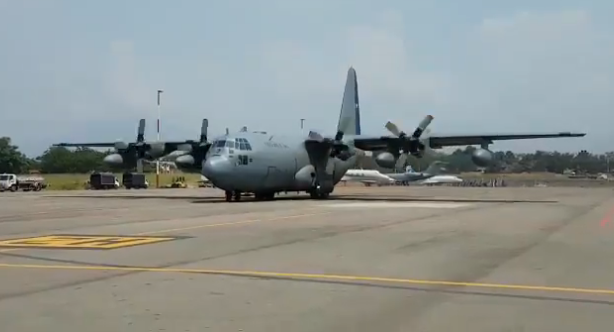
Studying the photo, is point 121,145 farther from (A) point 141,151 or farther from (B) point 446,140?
(B) point 446,140

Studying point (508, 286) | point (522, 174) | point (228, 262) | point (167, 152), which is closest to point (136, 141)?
point (167, 152)

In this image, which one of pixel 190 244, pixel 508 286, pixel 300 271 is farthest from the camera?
pixel 190 244

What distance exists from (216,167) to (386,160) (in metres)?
11.0

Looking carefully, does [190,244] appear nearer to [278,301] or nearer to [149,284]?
[149,284]

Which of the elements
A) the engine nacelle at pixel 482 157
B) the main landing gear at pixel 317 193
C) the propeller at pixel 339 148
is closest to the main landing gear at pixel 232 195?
the main landing gear at pixel 317 193

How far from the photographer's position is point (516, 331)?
5.91m

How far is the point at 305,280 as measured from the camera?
8664 millimetres

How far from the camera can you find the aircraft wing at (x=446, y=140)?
122 ft


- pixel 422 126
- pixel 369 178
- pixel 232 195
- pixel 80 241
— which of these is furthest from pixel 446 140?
pixel 369 178

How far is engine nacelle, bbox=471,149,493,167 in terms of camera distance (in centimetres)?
3681

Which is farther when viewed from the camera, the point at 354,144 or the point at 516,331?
the point at 354,144

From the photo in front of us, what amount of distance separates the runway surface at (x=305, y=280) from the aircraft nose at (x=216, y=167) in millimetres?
16388

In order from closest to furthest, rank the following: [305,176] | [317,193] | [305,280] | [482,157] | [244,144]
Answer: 1. [305,280]
2. [244,144]
3. [482,157]
4. [305,176]
5. [317,193]

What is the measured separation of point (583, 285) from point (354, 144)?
33.4 m
